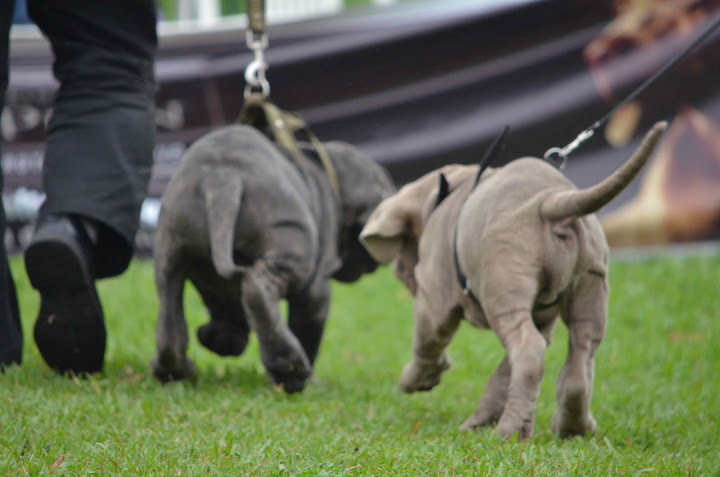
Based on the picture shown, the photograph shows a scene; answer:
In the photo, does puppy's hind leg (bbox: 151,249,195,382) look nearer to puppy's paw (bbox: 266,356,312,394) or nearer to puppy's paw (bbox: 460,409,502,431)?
puppy's paw (bbox: 266,356,312,394)

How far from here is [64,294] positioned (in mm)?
3357

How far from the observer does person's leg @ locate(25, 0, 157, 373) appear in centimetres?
338

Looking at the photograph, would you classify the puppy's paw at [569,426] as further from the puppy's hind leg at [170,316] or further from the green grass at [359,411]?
the puppy's hind leg at [170,316]

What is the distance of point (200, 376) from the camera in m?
3.96

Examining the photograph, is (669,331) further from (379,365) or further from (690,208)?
(379,365)

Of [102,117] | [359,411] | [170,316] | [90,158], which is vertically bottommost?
[359,411]

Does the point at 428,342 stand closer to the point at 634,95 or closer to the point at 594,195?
the point at 594,195

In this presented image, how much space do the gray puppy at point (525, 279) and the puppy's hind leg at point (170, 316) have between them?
983mm

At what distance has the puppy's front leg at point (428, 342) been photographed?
3.11 metres

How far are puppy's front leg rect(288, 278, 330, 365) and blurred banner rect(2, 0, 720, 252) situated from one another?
262cm

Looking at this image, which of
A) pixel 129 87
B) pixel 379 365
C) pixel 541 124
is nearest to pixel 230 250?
pixel 129 87

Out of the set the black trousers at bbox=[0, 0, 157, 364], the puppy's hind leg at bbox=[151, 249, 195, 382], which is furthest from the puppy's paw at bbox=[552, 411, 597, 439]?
the black trousers at bbox=[0, 0, 157, 364]

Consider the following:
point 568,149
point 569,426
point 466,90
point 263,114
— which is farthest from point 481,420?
point 466,90

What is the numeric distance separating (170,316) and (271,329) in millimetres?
426
